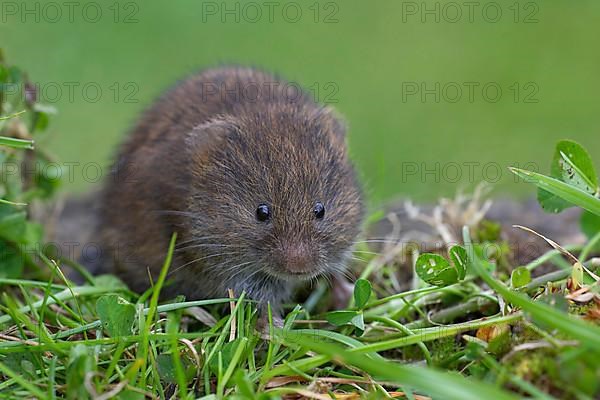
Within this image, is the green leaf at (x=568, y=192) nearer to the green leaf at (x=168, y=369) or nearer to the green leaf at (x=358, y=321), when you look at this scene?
the green leaf at (x=358, y=321)

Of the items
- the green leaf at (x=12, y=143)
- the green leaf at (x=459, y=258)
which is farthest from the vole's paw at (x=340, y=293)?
the green leaf at (x=12, y=143)

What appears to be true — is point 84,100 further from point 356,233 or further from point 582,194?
point 582,194

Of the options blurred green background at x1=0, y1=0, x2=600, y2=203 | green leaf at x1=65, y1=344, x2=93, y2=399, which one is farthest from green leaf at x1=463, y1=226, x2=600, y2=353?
blurred green background at x1=0, y1=0, x2=600, y2=203

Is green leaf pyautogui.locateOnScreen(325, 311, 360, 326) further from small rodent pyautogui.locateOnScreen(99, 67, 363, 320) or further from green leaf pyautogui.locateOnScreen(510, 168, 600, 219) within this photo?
green leaf pyautogui.locateOnScreen(510, 168, 600, 219)

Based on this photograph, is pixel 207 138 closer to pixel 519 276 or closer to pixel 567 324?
pixel 519 276

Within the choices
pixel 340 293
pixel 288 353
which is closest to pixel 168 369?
pixel 288 353

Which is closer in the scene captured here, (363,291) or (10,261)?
(363,291)
